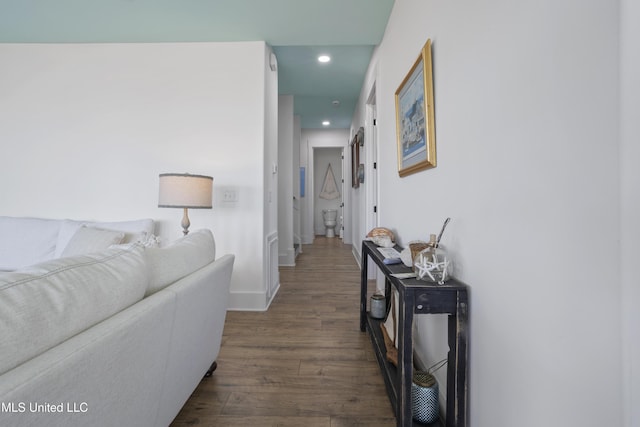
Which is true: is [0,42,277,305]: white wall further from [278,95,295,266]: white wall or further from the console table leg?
[278,95,295,266]: white wall

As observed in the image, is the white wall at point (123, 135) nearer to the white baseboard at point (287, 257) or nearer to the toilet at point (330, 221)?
the white baseboard at point (287, 257)

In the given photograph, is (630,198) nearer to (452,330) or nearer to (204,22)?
(452,330)

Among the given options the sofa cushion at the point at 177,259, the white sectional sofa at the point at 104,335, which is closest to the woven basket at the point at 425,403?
the white sectional sofa at the point at 104,335

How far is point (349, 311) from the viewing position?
2.54 meters

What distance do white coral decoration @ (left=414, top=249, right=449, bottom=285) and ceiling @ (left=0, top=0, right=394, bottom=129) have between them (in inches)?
78.8

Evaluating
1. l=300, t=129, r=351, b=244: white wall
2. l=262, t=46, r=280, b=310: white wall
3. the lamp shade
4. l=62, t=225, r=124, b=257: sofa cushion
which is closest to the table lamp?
the lamp shade

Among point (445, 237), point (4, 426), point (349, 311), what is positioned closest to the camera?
point (4, 426)

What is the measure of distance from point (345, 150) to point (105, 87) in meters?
4.53

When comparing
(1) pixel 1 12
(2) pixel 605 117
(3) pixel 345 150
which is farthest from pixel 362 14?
(3) pixel 345 150

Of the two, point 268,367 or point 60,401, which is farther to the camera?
point 268,367

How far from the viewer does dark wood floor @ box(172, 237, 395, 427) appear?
1298 millimetres

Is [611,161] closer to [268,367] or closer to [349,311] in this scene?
[268,367]

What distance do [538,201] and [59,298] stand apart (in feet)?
3.71

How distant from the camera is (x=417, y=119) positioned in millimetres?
1514
